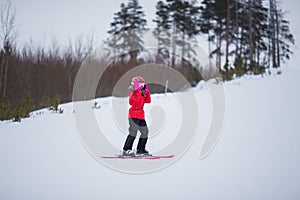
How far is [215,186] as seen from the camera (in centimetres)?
419

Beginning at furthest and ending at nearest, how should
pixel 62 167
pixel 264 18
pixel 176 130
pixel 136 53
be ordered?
pixel 264 18 < pixel 136 53 < pixel 176 130 < pixel 62 167

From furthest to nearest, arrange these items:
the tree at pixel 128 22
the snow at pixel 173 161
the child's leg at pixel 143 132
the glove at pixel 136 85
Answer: the tree at pixel 128 22, the child's leg at pixel 143 132, the glove at pixel 136 85, the snow at pixel 173 161

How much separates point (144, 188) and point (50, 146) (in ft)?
9.33

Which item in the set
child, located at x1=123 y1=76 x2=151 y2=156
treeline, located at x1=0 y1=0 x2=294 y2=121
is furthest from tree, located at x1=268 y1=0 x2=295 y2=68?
child, located at x1=123 y1=76 x2=151 y2=156

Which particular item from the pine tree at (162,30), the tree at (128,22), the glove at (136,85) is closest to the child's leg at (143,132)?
the glove at (136,85)

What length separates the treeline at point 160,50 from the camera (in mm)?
15039

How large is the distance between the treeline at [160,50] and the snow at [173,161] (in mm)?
3677

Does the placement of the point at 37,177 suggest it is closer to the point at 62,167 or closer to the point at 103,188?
the point at 62,167

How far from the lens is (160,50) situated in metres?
18.3

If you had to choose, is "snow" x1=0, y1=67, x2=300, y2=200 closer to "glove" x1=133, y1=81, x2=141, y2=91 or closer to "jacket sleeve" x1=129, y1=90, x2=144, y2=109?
"jacket sleeve" x1=129, y1=90, x2=144, y2=109

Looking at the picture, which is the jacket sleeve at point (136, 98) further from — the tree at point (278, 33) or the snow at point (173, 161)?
the tree at point (278, 33)

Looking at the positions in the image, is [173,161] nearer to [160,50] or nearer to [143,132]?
[143,132]

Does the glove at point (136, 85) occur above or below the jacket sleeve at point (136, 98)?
above

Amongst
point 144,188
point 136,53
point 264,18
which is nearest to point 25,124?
point 144,188
